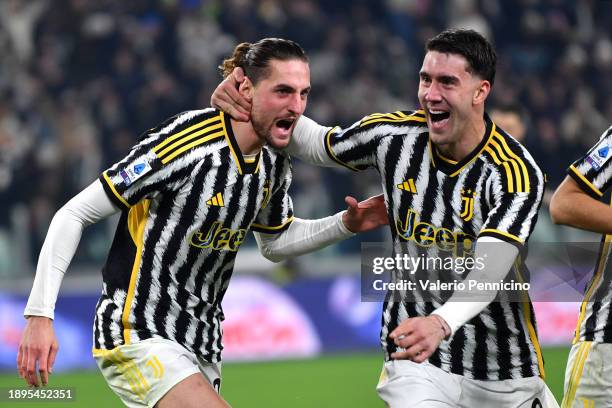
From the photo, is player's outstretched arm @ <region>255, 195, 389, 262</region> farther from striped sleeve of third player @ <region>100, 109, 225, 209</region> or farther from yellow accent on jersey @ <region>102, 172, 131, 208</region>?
yellow accent on jersey @ <region>102, 172, 131, 208</region>

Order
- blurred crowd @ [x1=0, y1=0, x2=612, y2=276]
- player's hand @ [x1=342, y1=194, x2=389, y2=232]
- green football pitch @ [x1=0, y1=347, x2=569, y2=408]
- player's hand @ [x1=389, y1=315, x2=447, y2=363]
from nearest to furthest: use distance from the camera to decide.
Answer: player's hand @ [x1=389, y1=315, x2=447, y2=363] < player's hand @ [x1=342, y1=194, x2=389, y2=232] < green football pitch @ [x1=0, y1=347, x2=569, y2=408] < blurred crowd @ [x1=0, y1=0, x2=612, y2=276]

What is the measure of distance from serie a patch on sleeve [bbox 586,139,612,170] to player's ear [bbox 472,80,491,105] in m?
0.49

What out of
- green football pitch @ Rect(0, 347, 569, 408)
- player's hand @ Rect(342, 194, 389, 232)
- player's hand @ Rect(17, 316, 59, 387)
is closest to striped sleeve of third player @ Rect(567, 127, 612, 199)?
player's hand @ Rect(342, 194, 389, 232)

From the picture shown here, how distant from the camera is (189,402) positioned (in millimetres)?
4195

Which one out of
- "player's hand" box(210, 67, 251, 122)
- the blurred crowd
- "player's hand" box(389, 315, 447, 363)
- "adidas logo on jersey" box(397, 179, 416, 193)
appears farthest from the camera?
the blurred crowd

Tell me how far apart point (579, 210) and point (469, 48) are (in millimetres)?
788

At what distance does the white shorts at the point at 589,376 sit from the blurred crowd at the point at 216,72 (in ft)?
19.1

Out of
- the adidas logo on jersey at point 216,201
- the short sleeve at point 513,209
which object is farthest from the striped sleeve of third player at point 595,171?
the adidas logo on jersey at point 216,201

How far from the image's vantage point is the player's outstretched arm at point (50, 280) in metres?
4.14

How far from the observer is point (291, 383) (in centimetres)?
918

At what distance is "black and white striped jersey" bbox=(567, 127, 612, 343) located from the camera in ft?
13.9

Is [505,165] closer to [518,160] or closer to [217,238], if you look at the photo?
[518,160]

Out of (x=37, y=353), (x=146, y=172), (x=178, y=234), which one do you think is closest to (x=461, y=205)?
(x=178, y=234)

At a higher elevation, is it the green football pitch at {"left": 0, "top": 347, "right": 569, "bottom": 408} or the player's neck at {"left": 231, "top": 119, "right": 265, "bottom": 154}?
the player's neck at {"left": 231, "top": 119, "right": 265, "bottom": 154}
